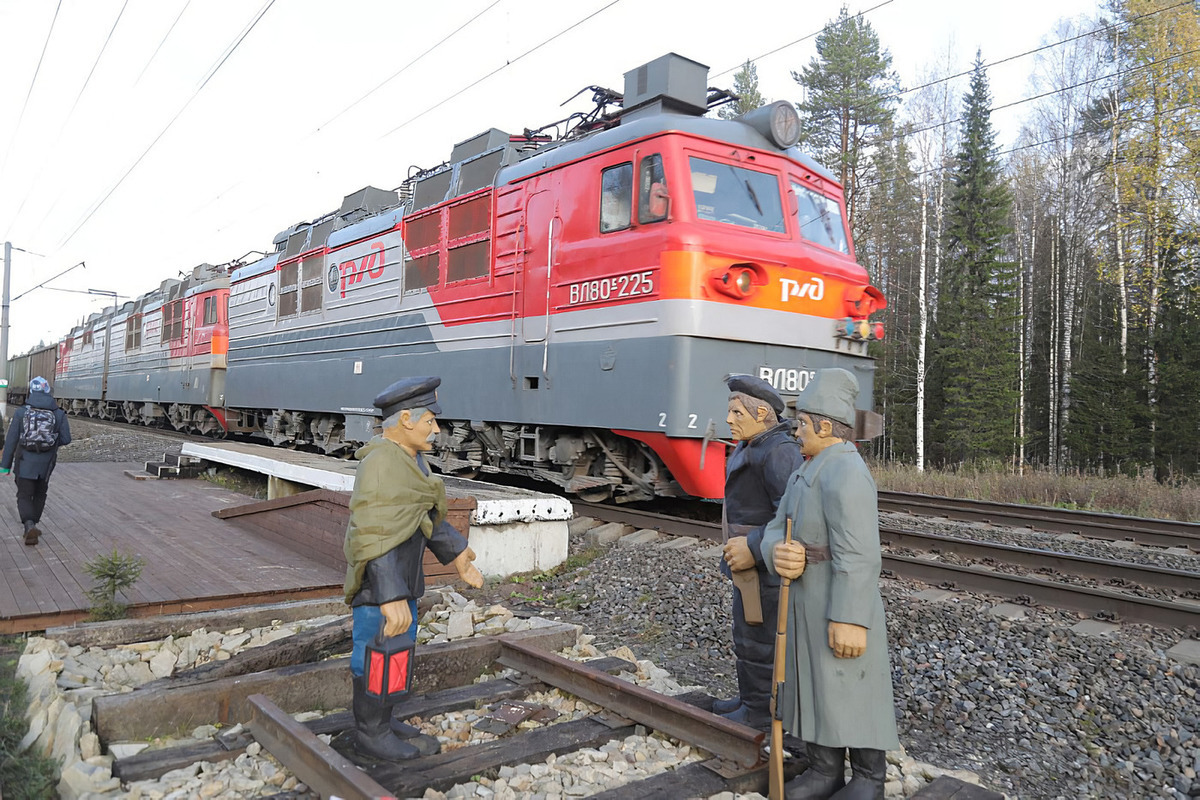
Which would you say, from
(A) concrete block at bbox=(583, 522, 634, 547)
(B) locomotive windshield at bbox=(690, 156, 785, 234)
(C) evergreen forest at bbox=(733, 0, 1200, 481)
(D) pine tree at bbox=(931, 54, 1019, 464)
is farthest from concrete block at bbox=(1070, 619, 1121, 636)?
(D) pine tree at bbox=(931, 54, 1019, 464)

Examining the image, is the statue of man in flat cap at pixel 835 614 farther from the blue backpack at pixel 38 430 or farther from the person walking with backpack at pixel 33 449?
the blue backpack at pixel 38 430

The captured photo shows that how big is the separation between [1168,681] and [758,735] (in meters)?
2.50

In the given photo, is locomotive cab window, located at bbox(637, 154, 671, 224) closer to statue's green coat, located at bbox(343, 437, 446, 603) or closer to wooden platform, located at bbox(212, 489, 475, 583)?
wooden platform, located at bbox(212, 489, 475, 583)

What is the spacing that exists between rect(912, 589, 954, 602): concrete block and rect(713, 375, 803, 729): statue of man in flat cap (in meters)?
2.54

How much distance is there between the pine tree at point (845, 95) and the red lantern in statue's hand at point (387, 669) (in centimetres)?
2415

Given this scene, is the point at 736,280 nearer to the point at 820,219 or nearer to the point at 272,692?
the point at 820,219

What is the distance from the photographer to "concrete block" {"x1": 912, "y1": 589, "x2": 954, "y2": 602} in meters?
5.58

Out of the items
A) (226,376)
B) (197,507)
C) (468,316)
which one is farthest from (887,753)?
(226,376)

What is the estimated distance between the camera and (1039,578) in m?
6.29

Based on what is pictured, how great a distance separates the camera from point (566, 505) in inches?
261

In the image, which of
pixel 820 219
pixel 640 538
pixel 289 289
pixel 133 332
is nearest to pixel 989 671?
pixel 640 538

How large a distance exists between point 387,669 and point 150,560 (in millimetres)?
3860

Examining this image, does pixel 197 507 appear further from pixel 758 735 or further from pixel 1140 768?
pixel 1140 768

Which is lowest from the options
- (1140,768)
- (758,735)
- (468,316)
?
(1140,768)
